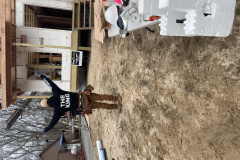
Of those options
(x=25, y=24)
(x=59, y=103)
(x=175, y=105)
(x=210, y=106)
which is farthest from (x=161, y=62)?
(x=25, y=24)

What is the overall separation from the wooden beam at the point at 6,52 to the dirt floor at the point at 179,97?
4.52 m

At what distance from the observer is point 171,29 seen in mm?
1569

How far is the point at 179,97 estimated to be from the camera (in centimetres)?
234

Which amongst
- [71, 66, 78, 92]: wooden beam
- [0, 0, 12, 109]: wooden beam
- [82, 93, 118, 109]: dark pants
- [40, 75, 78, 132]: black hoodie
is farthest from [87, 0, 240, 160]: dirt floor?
[0, 0, 12, 109]: wooden beam

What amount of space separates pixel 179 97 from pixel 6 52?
6.38 meters

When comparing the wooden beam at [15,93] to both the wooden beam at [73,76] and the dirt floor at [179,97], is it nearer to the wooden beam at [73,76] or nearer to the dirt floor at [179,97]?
the wooden beam at [73,76]

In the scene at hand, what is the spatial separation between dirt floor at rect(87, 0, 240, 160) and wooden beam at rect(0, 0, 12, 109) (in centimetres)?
452

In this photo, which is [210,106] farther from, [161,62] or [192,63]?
[161,62]

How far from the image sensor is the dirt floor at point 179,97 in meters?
1.74

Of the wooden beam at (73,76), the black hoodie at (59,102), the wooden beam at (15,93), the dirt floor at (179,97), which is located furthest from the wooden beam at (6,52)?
the dirt floor at (179,97)

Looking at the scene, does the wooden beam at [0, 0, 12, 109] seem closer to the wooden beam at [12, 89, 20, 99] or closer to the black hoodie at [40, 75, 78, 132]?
the wooden beam at [12, 89, 20, 99]

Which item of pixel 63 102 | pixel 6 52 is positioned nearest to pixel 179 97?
pixel 63 102

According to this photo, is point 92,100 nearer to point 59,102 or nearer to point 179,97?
point 59,102

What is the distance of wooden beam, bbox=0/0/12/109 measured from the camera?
5.87 meters
